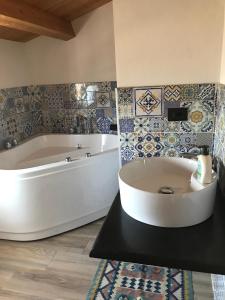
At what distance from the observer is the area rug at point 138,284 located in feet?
5.60

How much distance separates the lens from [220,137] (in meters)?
1.42

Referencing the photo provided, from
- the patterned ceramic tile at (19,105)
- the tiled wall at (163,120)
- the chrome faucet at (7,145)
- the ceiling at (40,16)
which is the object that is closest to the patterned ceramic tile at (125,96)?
the tiled wall at (163,120)

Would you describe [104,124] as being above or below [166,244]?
above

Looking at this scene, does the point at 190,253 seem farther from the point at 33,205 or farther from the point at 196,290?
the point at 33,205

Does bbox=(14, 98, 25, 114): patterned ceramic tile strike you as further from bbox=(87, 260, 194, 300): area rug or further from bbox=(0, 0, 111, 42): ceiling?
bbox=(87, 260, 194, 300): area rug

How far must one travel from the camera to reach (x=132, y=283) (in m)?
1.81

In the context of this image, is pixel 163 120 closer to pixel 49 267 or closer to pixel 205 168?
pixel 205 168

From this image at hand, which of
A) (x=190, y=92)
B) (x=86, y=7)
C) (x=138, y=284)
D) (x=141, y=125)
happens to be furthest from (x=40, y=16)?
(x=138, y=284)

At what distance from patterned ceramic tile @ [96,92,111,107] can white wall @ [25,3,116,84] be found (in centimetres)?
19

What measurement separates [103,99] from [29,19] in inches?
51.2

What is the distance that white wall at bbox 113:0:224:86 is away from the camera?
1.46 metres

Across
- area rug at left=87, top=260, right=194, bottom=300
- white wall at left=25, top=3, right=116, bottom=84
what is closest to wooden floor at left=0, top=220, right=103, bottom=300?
area rug at left=87, top=260, right=194, bottom=300

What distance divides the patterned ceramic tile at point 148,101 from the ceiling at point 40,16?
3.71 ft

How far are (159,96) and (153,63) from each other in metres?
0.21
